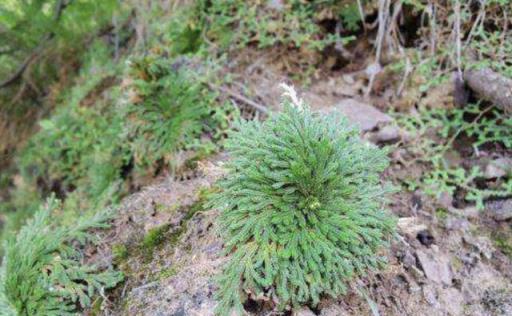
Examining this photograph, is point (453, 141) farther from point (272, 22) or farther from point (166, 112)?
point (166, 112)

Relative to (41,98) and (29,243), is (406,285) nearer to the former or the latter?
(29,243)

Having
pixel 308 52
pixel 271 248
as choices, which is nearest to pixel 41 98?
pixel 308 52

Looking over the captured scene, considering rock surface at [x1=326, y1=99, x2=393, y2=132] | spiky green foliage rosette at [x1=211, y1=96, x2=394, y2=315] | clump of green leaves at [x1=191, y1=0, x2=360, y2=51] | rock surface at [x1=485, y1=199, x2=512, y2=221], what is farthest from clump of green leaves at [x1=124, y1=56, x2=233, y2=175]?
rock surface at [x1=485, y1=199, x2=512, y2=221]

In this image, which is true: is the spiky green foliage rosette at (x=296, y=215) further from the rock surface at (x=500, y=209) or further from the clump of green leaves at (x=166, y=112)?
the clump of green leaves at (x=166, y=112)

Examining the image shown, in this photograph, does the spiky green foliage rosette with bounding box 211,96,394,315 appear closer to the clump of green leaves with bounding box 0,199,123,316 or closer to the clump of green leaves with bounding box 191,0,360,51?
the clump of green leaves with bounding box 0,199,123,316

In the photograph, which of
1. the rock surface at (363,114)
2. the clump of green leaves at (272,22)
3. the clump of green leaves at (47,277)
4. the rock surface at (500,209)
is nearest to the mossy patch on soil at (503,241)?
the rock surface at (500,209)

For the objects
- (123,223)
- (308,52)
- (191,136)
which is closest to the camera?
(123,223)
